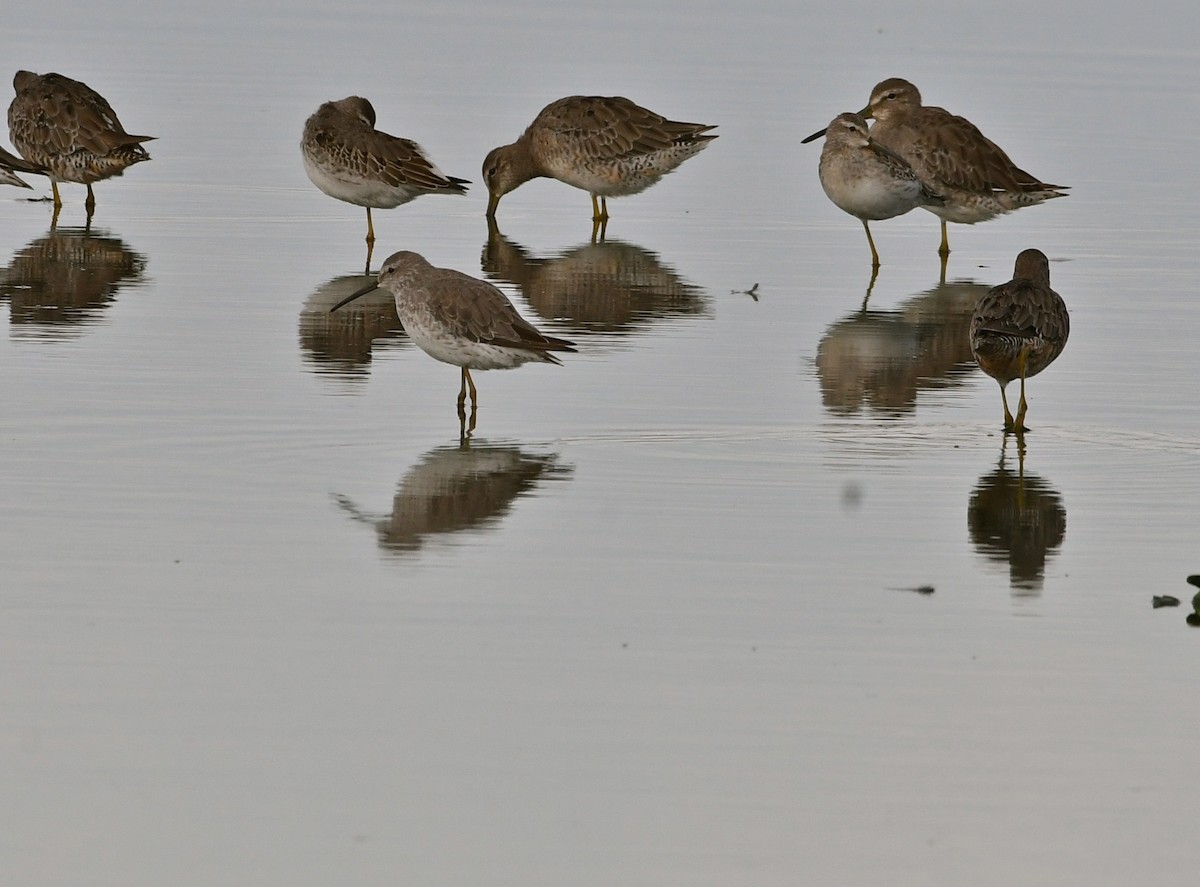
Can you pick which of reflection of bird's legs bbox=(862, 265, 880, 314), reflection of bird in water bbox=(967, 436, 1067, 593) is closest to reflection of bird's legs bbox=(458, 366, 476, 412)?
reflection of bird in water bbox=(967, 436, 1067, 593)

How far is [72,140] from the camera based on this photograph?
19688 millimetres

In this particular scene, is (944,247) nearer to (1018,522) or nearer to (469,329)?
(469,329)

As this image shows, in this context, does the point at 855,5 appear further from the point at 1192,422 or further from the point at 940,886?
the point at 940,886

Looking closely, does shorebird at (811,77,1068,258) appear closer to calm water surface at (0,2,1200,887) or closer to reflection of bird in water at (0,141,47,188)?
calm water surface at (0,2,1200,887)

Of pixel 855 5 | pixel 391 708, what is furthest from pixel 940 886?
pixel 855 5

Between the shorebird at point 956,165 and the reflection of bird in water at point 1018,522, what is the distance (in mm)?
8387

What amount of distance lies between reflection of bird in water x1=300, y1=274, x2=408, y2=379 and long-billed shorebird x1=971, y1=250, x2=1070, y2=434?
11.9 feet

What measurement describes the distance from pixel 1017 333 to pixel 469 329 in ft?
9.50

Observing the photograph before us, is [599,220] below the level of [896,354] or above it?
above

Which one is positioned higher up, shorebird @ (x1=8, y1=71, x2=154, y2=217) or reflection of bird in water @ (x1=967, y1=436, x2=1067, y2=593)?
shorebird @ (x1=8, y1=71, x2=154, y2=217)

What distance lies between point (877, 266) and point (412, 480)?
8.41 metres

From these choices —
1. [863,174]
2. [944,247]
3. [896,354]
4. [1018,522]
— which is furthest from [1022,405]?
[944,247]

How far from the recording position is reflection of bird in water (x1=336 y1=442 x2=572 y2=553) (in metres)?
9.59

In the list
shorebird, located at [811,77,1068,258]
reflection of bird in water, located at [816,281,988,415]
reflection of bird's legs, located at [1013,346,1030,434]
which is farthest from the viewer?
shorebird, located at [811,77,1068,258]
